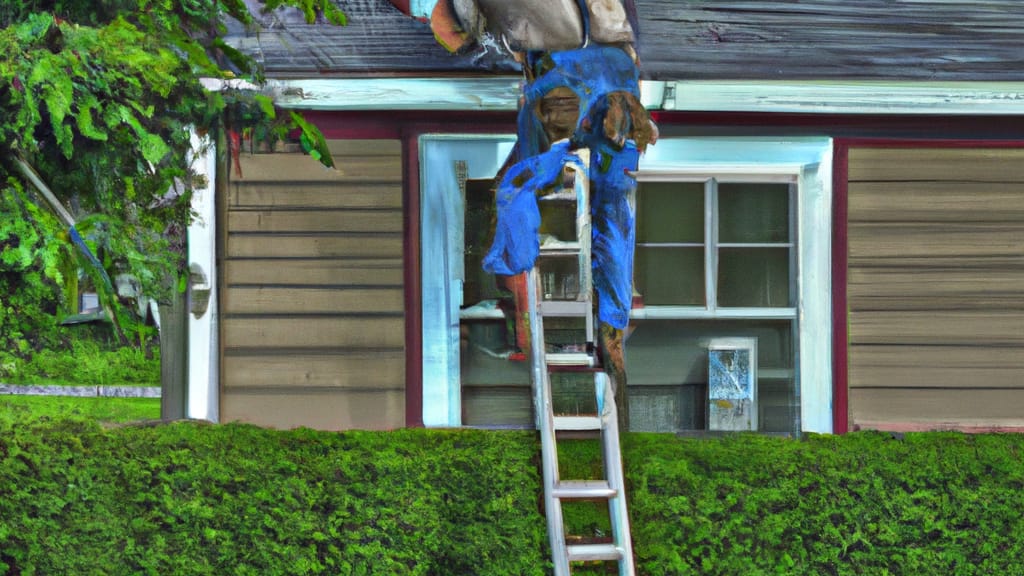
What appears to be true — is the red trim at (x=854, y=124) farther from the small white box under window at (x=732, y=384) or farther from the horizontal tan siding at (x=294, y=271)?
the horizontal tan siding at (x=294, y=271)

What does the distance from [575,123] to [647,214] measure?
0.69 metres

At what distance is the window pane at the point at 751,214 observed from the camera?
4.32 m

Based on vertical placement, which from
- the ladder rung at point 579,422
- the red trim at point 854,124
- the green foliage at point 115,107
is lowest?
the ladder rung at point 579,422

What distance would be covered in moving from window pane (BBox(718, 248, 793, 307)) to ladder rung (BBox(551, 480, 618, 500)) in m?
1.26

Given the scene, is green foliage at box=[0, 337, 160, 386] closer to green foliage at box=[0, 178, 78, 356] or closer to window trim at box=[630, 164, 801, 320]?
green foliage at box=[0, 178, 78, 356]

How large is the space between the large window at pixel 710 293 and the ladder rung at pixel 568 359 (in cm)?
51

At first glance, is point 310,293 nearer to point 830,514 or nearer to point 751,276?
point 751,276

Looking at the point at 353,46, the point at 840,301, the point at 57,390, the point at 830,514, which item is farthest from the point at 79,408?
the point at 840,301

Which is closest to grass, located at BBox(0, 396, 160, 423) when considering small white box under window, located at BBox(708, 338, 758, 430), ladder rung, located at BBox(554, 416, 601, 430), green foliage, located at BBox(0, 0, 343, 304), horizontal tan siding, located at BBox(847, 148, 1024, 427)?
green foliage, located at BBox(0, 0, 343, 304)

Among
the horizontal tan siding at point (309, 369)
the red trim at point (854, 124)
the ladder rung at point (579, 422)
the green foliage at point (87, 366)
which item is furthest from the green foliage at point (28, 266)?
the red trim at point (854, 124)

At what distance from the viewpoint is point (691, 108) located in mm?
4230

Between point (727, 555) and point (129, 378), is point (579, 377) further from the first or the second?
point (129, 378)

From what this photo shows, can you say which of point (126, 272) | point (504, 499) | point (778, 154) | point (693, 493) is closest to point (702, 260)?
point (778, 154)

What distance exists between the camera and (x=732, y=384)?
14.2ft
